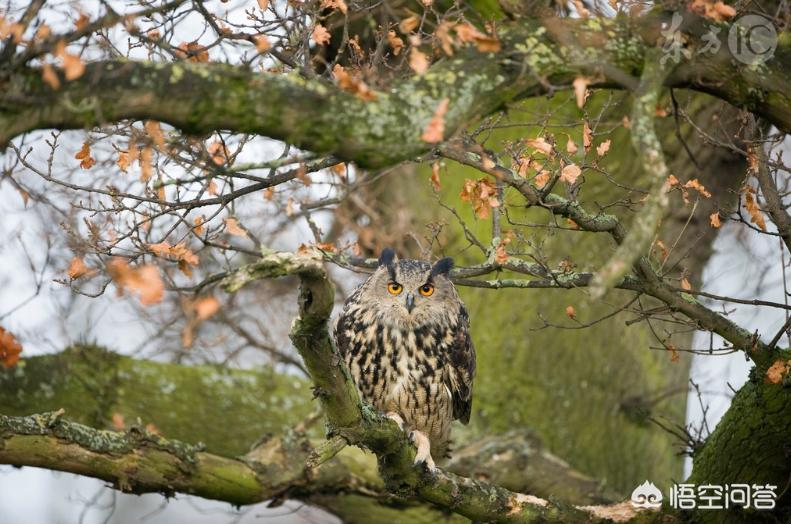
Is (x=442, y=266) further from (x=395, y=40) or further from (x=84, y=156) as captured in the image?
(x=84, y=156)

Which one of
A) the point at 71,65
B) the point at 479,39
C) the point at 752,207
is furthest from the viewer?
the point at 752,207

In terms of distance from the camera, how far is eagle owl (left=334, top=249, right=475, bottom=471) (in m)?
5.12

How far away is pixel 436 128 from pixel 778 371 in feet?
7.22

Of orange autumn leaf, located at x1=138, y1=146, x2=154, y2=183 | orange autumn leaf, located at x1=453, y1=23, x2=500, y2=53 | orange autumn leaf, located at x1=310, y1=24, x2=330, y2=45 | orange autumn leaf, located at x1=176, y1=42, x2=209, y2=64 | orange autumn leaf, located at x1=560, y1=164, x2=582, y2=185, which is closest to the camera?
orange autumn leaf, located at x1=453, y1=23, x2=500, y2=53

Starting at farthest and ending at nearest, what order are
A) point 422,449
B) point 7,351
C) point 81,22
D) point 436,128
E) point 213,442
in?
point 213,442 < point 422,449 < point 7,351 < point 436,128 < point 81,22

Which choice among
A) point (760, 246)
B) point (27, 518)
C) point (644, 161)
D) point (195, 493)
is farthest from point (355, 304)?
point (27, 518)

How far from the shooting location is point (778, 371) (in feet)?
13.5

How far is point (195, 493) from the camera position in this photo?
16.4 feet

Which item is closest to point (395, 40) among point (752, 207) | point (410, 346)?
point (752, 207)

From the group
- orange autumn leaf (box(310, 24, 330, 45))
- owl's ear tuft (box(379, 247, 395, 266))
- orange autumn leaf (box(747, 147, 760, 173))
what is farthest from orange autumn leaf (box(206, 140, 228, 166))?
orange autumn leaf (box(747, 147, 760, 173))

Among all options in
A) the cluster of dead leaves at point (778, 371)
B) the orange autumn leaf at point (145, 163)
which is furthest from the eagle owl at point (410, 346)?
the orange autumn leaf at point (145, 163)

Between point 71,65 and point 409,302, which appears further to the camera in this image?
point 409,302

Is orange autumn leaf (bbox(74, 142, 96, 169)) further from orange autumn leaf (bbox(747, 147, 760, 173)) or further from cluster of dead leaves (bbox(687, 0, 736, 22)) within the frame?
orange autumn leaf (bbox(747, 147, 760, 173))

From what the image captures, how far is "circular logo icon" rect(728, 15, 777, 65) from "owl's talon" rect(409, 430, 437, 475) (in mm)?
2407
